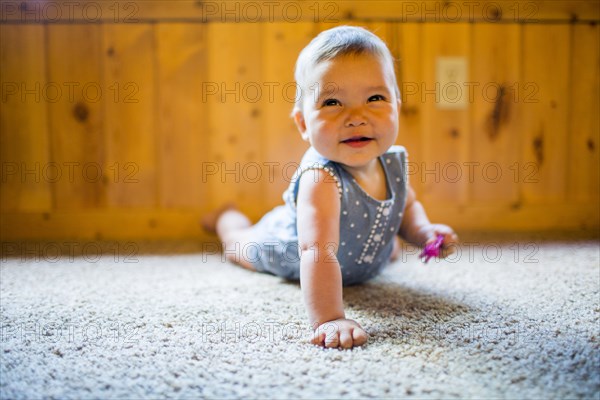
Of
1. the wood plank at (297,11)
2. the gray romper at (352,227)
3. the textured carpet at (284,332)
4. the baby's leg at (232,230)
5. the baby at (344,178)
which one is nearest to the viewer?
the textured carpet at (284,332)

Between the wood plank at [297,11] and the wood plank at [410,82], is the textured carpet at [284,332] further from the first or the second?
the wood plank at [297,11]

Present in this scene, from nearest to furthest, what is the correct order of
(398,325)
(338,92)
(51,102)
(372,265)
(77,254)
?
(398,325) < (338,92) < (372,265) < (77,254) < (51,102)

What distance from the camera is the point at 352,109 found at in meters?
0.87

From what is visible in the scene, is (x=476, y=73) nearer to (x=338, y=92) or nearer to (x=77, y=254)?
(x=338, y=92)

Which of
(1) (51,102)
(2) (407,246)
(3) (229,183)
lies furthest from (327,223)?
(1) (51,102)

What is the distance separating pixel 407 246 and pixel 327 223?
55 centimetres

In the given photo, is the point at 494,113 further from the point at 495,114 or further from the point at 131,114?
the point at 131,114

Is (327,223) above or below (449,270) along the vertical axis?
above

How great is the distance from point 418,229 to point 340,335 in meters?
0.41

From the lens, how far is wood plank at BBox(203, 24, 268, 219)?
140 cm

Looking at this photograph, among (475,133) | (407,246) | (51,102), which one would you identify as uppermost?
(51,102)

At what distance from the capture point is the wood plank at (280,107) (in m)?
1.40

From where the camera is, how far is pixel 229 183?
56.9 inches

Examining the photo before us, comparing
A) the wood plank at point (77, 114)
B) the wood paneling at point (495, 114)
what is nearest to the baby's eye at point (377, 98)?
the wood paneling at point (495, 114)
